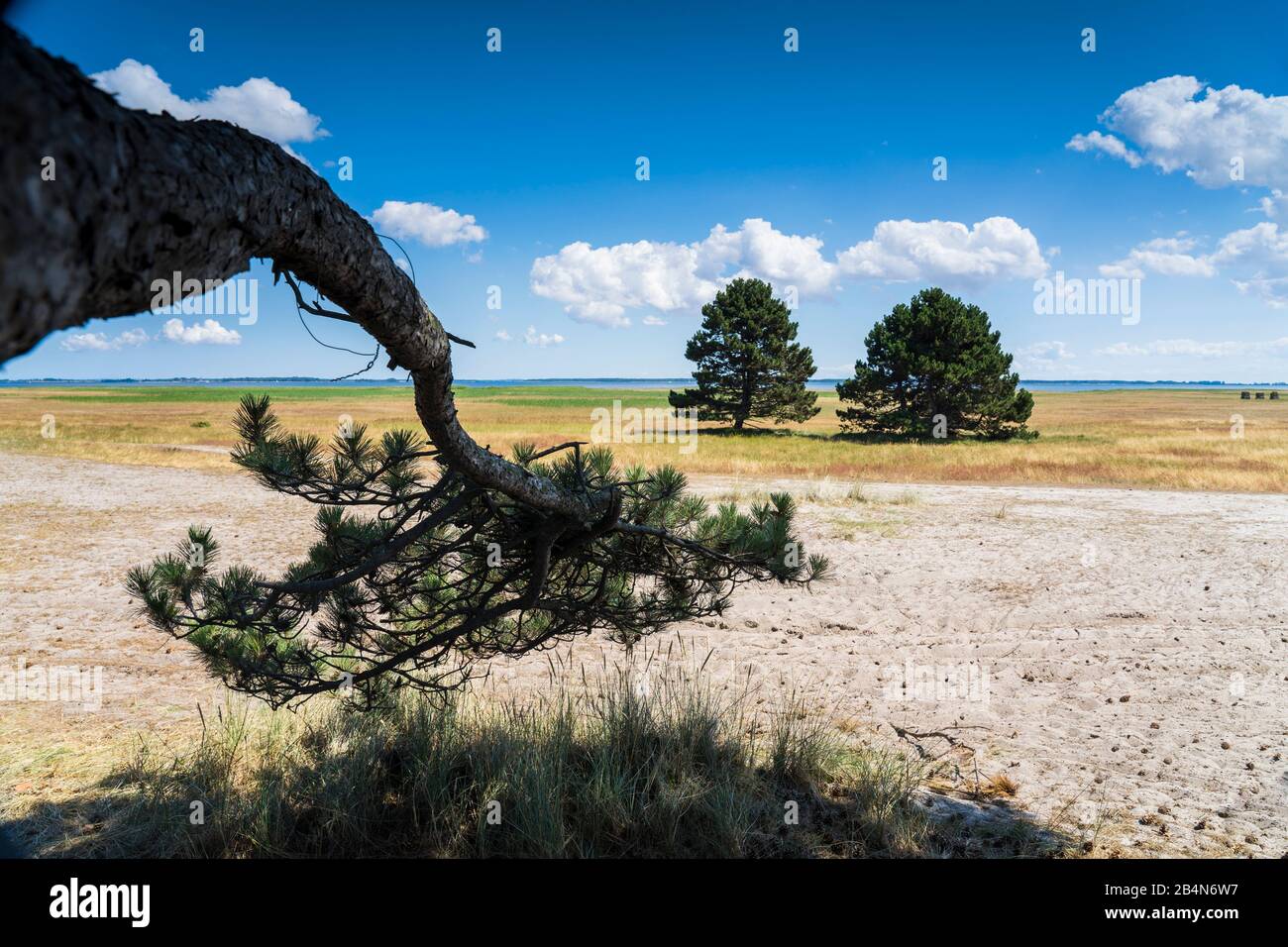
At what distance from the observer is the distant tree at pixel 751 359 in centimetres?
3747

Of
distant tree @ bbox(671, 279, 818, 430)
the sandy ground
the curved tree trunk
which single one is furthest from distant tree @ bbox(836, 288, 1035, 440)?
the curved tree trunk

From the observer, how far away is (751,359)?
3772 cm

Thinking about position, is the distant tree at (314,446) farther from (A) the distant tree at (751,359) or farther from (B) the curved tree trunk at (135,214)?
(A) the distant tree at (751,359)

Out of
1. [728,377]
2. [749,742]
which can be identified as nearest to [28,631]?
[749,742]

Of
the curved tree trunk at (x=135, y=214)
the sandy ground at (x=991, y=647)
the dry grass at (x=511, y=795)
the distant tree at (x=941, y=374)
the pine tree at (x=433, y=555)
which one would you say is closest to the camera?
the curved tree trunk at (x=135, y=214)

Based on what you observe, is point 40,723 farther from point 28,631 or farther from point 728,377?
point 728,377

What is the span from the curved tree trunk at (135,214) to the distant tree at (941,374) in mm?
34522

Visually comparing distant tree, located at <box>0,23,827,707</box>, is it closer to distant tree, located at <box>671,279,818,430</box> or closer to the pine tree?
the pine tree

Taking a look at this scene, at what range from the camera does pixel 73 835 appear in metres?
4.13

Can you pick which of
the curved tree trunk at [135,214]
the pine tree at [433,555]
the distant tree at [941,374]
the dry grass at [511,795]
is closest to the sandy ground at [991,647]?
the dry grass at [511,795]

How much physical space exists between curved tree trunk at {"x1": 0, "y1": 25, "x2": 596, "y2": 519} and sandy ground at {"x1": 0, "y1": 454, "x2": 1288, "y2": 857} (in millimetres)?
4916

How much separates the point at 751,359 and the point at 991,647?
3072 centimetres

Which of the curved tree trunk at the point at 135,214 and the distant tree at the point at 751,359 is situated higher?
the distant tree at the point at 751,359
